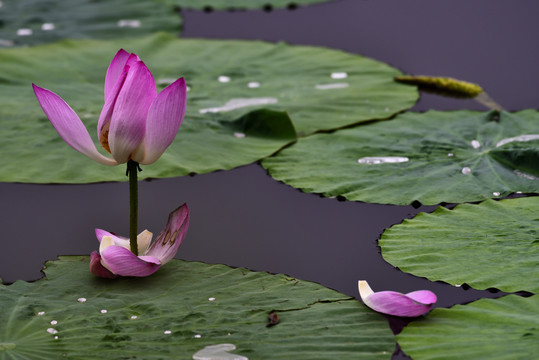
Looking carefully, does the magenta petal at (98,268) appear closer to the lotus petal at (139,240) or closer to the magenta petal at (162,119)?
the lotus petal at (139,240)

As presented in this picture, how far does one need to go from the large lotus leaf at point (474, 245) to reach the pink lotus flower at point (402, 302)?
0.10m

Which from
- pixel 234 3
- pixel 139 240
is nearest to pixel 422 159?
pixel 139 240

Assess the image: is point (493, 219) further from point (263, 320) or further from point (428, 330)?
point (263, 320)

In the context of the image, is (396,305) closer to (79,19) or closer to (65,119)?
(65,119)

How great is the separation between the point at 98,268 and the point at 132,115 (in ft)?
0.90

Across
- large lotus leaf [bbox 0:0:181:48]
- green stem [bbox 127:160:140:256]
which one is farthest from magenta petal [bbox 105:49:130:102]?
large lotus leaf [bbox 0:0:181:48]

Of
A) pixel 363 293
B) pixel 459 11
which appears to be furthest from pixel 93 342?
pixel 459 11

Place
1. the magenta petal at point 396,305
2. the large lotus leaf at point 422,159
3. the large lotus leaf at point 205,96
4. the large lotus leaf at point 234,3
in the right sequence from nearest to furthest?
1. the magenta petal at point 396,305
2. the large lotus leaf at point 422,159
3. the large lotus leaf at point 205,96
4. the large lotus leaf at point 234,3

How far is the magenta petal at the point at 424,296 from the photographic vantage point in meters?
1.26

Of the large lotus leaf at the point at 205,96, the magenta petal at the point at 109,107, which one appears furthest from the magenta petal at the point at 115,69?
the large lotus leaf at the point at 205,96

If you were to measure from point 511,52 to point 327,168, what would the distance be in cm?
102

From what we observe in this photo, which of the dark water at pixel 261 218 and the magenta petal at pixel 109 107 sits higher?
the magenta petal at pixel 109 107

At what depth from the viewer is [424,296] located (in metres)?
1.27

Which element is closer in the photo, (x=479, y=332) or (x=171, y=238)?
(x=479, y=332)
